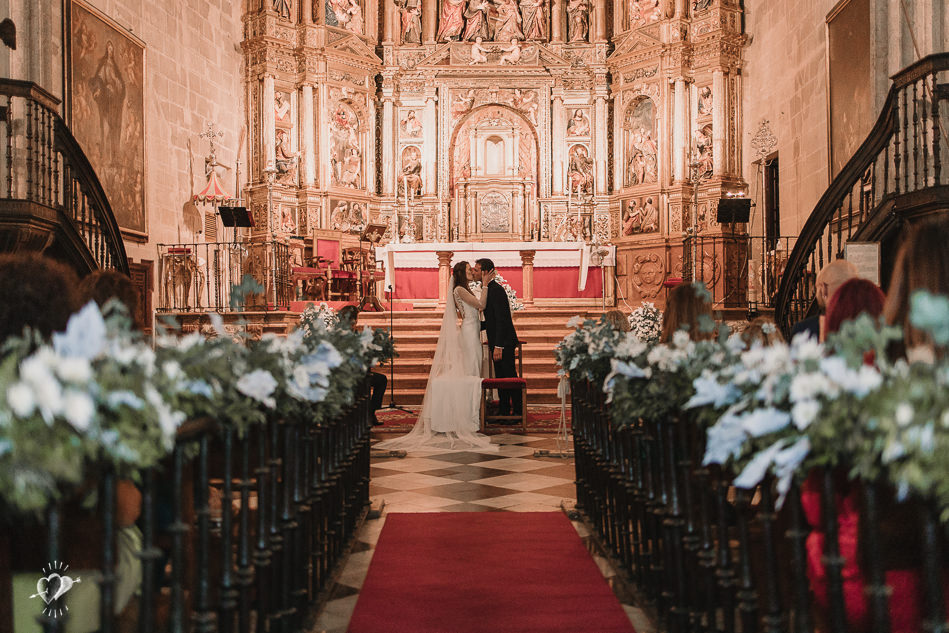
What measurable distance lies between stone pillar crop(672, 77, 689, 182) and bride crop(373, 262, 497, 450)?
8.68 metres

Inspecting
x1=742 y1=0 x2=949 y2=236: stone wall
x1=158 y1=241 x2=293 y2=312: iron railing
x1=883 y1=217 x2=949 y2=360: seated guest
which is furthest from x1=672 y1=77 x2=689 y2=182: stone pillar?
x1=883 y1=217 x2=949 y2=360: seated guest

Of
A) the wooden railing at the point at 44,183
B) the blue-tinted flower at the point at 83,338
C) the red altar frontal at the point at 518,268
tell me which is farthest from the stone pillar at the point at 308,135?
the blue-tinted flower at the point at 83,338

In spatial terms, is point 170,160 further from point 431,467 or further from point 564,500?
point 564,500

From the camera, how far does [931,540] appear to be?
1500mm

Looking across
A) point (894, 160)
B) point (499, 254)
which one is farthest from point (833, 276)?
point (499, 254)

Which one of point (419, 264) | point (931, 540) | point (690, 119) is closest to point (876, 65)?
point (690, 119)

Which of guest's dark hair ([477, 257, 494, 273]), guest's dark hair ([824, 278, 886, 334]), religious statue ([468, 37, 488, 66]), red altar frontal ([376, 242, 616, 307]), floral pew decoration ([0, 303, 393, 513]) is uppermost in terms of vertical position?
religious statue ([468, 37, 488, 66])

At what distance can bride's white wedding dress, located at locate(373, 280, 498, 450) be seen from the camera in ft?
26.4

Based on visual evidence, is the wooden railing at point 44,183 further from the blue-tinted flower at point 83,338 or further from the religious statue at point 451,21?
the religious statue at point 451,21

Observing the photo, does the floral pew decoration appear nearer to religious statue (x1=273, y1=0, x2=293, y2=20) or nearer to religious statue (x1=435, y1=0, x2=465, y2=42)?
Answer: religious statue (x1=273, y1=0, x2=293, y2=20)

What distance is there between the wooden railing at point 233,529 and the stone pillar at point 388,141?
13.3 m

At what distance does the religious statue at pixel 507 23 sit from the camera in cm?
1770

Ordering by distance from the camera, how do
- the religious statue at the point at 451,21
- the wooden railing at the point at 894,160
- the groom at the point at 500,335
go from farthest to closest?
the religious statue at the point at 451,21 < the groom at the point at 500,335 < the wooden railing at the point at 894,160

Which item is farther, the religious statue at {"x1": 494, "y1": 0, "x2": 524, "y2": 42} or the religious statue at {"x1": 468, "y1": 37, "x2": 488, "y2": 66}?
the religious statue at {"x1": 494, "y1": 0, "x2": 524, "y2": 42}
